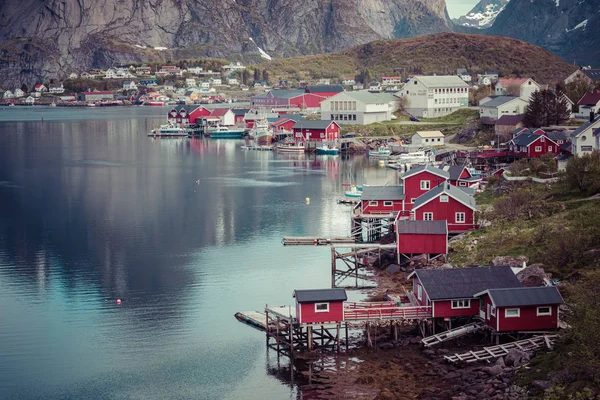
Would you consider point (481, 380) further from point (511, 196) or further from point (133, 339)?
point (511, 196)

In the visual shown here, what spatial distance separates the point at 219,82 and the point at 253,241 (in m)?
147

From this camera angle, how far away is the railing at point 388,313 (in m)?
23.0

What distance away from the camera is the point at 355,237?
114 feet

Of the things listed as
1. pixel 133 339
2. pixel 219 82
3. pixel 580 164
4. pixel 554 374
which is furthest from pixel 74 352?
pixel 219 82

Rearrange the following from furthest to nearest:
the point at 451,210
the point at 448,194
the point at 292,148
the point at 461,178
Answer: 1. the point at 292,148
2. the point at 461,178
3. the point at 451,210
4. the point at 448,194

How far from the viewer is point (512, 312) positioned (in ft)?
72.0

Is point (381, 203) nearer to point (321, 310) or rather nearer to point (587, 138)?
point (587, 138)

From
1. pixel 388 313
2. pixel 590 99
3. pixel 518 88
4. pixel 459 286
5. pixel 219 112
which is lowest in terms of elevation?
pixel 388 313

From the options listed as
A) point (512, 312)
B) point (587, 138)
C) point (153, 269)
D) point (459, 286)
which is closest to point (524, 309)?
point (512, 312)

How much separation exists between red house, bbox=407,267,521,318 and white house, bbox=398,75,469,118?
5684 cm

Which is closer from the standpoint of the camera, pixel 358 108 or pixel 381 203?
pixel 381 203

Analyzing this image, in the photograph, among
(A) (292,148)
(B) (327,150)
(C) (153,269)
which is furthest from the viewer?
(A) (292,148)

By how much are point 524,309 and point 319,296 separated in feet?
16.5

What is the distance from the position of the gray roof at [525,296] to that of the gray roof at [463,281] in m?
0.92
